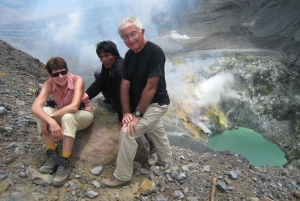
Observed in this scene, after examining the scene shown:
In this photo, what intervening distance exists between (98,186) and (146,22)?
3101cm

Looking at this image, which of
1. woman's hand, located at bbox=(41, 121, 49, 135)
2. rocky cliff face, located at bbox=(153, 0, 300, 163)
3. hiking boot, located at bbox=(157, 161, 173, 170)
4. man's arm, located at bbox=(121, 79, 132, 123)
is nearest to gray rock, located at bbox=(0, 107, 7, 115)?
woman's hand, located at bbox=(41, 121, 49, 135)

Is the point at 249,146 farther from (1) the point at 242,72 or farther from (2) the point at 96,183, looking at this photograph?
(2) the point at 96,183

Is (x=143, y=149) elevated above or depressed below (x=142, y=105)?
below

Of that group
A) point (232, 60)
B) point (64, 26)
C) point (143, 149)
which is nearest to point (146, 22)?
point (64, 26)

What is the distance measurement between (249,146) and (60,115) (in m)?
16.3

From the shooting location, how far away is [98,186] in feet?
11.9

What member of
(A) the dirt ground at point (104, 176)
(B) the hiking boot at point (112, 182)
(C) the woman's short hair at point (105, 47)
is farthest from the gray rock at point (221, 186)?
(C) the woman's short hair at point (105, 47)

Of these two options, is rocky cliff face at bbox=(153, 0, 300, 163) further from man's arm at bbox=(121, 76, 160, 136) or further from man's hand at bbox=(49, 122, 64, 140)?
man's hand at bbox=(49, 122, 64, 140)

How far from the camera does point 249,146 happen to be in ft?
56.0

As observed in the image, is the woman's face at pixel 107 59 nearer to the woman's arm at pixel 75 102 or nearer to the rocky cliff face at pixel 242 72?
the woman's arm at pixel 75 102

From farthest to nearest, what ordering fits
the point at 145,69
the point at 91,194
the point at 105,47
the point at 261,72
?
the point at 261,72 < the point at 105,47 < the point at 91,194 < the point at 145,69

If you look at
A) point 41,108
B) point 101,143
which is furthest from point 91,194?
point 41,108

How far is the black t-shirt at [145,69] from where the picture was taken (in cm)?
325

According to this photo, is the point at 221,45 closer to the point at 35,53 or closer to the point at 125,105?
the point at 35,53
